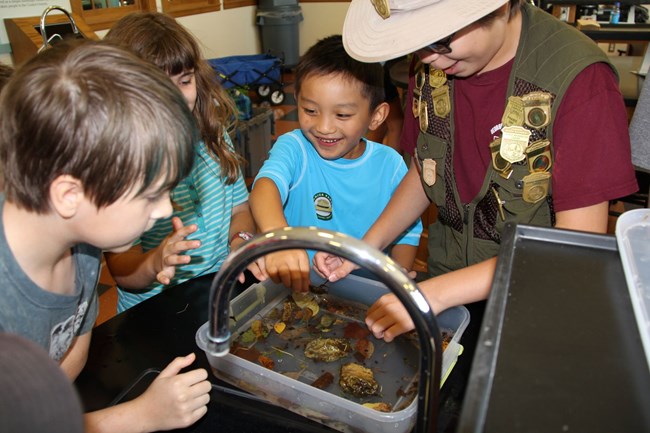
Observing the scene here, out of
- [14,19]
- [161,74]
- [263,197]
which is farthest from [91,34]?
[161,74]

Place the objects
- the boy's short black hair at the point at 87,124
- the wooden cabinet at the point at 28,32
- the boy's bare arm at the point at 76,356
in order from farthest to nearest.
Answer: the wooden cabinet at the point at 28,32, the boy's bare arm at the point at 76,356, the boy's short black hair at the point at 87,124

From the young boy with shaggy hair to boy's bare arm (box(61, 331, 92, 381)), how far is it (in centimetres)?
7

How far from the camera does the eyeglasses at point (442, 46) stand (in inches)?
39.4

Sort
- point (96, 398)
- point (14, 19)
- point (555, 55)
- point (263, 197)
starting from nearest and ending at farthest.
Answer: point (96, 398), point (555, 55), point (263, 197), point (14, 19)

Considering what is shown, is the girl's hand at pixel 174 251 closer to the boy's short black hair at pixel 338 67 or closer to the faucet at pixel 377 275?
the faucet at pixel 377 275

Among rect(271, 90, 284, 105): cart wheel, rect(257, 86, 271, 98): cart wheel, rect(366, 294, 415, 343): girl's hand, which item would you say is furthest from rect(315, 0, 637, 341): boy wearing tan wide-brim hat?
rect(271, 90, 284, 105): cart wheel

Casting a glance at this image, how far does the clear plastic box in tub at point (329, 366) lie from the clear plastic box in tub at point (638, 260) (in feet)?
1.21

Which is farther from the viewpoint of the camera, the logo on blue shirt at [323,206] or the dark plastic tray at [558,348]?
the logo on blue shirt at [323,206]

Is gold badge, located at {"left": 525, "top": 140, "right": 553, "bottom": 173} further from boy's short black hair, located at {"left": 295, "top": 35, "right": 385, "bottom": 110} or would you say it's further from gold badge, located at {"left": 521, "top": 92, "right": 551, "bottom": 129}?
boy's short black hair, located at {"left": 295, "top": 35, "right": 385, "bottom": 110}

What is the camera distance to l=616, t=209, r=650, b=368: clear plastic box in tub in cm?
58

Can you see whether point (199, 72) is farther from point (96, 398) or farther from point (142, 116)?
point (96, 398)

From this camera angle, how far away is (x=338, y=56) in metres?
1.50

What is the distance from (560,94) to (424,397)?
0.73 meters

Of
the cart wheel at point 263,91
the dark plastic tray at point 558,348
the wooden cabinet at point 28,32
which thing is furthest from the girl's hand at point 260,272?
the cart wheel at point 263,91
